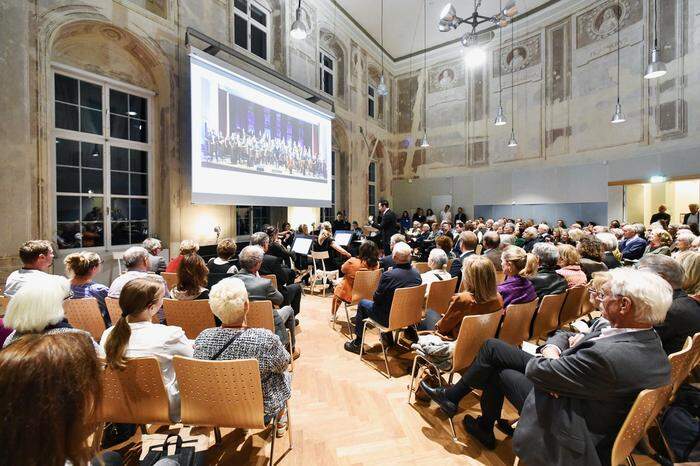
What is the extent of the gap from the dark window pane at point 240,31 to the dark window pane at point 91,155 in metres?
3.89

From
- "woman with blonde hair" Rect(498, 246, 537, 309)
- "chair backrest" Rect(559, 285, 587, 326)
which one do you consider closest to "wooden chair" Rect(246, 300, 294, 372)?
"woman with blonde hair" Rect(498, 246, 537, 309)

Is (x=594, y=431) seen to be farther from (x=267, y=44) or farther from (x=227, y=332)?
(x=267, y=44)

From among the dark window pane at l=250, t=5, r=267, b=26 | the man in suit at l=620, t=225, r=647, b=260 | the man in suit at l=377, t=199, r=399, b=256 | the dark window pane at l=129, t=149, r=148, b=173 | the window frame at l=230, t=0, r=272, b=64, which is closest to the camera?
the man in suit at l=620, t=225, r=647, b=260

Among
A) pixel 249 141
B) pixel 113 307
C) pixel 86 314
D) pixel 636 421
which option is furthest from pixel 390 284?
pixel 249 141

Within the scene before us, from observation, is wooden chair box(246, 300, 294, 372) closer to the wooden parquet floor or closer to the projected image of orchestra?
the wooden parquet floor

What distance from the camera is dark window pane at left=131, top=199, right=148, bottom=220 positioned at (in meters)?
6.36

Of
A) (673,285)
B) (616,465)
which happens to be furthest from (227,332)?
(673,285)

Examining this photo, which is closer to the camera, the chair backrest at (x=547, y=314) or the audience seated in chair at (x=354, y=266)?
the chair backrest at (x=547, y=314)

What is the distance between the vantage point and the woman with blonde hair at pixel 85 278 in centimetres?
281

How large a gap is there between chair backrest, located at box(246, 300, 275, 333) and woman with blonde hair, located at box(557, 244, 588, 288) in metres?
2.98

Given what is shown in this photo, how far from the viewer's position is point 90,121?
5750mm

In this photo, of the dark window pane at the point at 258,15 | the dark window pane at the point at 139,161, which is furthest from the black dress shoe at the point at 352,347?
the dark window pane at the point at 258,15

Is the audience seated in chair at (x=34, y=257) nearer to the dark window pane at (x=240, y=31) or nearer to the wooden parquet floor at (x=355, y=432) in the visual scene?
the wooden parquet floor at (x=355, y=432)

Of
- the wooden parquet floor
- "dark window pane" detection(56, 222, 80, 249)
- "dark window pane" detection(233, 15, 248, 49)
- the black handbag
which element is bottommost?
the wooden parquet floor
